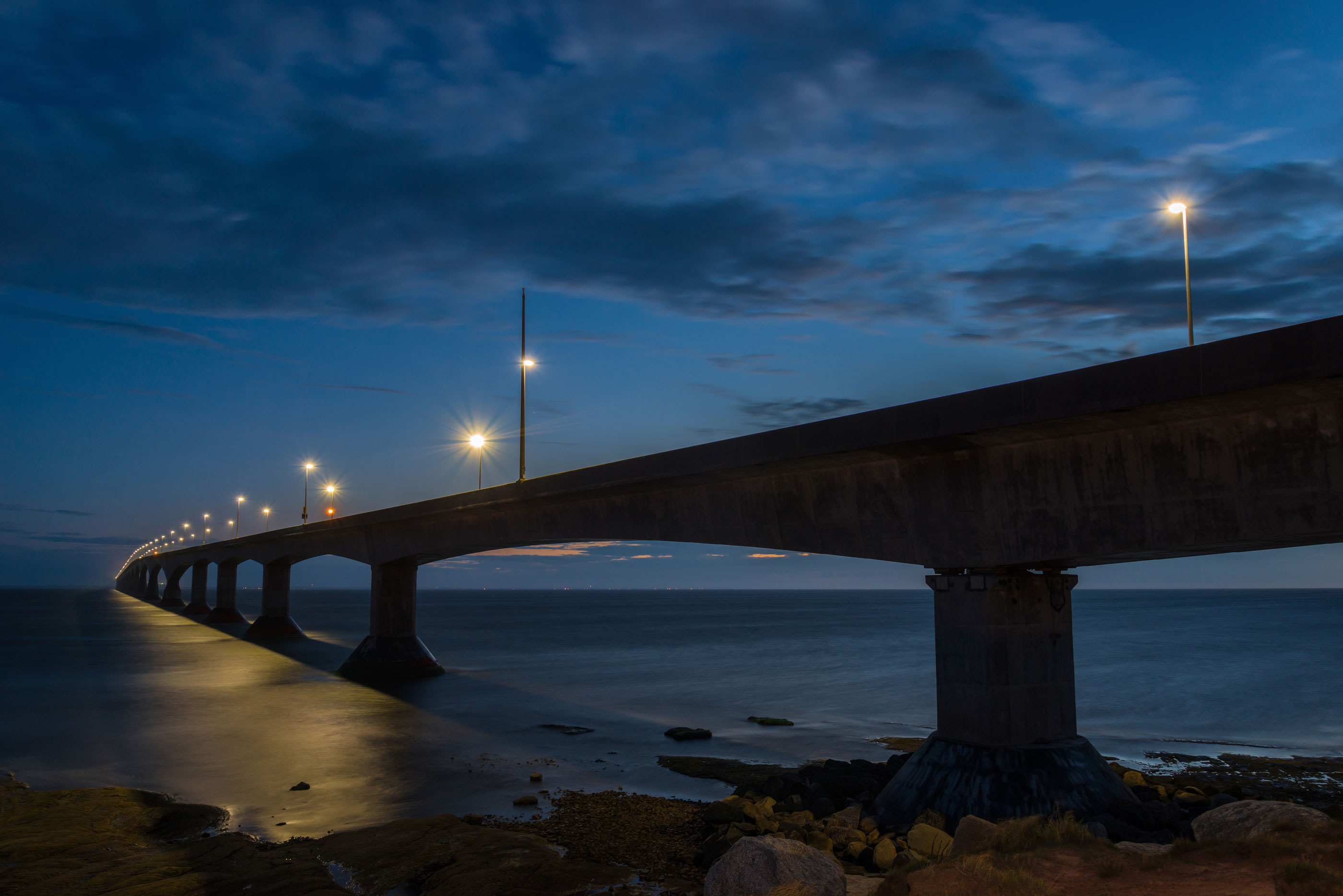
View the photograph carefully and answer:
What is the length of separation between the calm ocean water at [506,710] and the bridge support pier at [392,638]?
1609mm

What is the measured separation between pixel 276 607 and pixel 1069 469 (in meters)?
69.0

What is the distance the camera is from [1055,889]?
9305mm

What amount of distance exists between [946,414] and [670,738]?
50.5 feet

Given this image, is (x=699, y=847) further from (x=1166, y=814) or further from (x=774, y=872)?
(x=1166, y=814)

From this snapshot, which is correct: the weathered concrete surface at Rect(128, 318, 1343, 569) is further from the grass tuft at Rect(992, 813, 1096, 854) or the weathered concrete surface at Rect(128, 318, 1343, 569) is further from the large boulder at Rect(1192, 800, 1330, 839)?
the grass tuft at Rect(992, 813, 1096, 854)

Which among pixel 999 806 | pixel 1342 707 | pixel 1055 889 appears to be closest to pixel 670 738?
pixel 999 806

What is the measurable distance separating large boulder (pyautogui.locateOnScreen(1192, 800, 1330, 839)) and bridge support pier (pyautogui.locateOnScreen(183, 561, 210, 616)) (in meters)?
112

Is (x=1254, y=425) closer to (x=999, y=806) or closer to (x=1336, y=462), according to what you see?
(x=1336, y=462)

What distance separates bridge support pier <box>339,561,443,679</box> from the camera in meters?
42.1

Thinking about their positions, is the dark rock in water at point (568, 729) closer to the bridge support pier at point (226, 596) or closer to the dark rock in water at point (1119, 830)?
the dark rock in water at point (1119, 830)

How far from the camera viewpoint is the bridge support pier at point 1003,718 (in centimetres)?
1432

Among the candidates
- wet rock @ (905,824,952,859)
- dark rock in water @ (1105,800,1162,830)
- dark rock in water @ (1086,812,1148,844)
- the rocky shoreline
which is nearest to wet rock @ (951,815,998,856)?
the rocky shoreline

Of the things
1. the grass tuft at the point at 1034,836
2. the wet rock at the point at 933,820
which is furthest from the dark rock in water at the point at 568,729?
the grass tuft at the point at 1034,836

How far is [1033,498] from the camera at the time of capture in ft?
48.0
